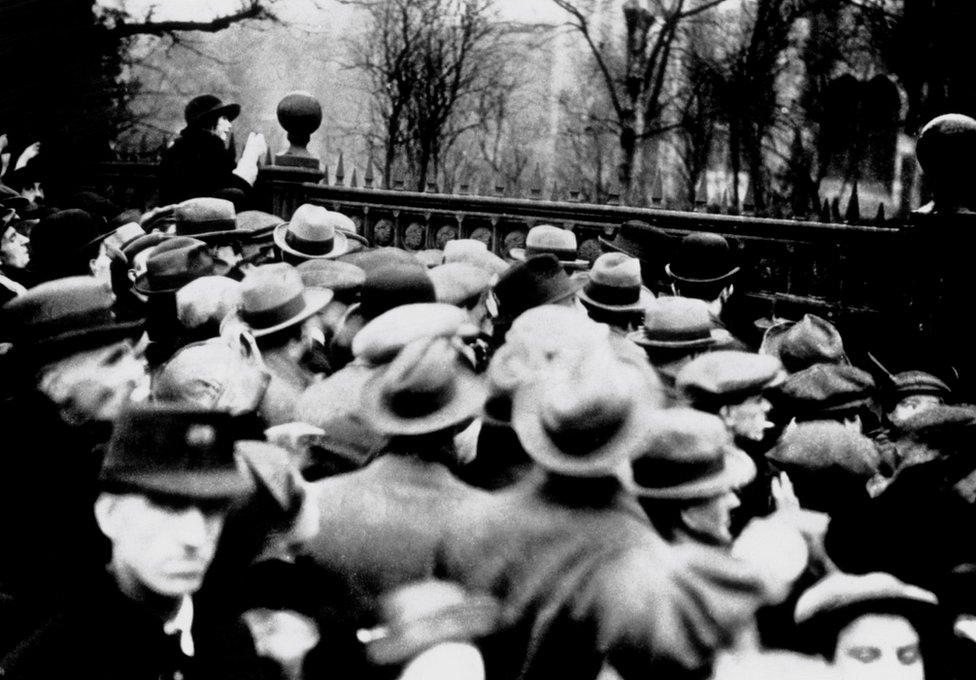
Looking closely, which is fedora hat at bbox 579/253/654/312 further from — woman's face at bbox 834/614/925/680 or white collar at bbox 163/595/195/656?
white collar at bbox 163/595/195/656

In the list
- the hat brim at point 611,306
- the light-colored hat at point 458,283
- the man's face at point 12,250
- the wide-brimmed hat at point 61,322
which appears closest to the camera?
the wide-brimmed hat at point 61,322

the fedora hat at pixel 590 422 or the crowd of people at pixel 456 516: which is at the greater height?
the fedora hat at pixel 590 422

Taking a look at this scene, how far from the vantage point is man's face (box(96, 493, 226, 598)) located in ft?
9.78

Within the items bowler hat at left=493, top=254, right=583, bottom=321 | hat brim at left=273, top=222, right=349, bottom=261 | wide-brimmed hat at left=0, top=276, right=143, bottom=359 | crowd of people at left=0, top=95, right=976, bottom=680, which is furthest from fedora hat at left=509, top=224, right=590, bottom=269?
wide-brimmed hat at left=0, top=276, right=143, bottom=359

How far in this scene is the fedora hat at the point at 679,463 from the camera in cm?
320

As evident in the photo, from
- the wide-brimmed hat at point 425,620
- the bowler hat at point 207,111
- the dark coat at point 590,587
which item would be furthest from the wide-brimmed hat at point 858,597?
the bowler hat at point 207,111

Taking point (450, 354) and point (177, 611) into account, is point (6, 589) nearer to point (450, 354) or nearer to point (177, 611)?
point (177, 611)

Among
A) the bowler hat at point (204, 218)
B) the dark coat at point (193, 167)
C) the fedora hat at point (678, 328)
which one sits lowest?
the fedora hat at point (678, 328)

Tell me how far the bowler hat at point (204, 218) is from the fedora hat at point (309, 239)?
1.23 feet

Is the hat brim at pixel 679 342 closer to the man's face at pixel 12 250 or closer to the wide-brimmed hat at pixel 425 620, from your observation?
the wide-brimmed hat at pixel 425 620

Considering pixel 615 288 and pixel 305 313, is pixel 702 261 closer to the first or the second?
pixel 615 288

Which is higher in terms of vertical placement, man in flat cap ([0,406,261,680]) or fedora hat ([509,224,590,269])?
fedora hat ([509,224,590,269])

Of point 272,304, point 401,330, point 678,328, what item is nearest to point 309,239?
point 272,304

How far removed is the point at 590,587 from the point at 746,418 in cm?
164
